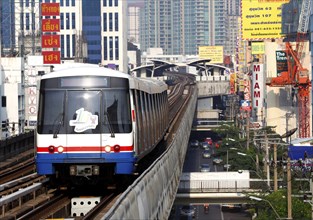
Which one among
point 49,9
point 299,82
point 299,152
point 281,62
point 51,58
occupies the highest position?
point 49,9

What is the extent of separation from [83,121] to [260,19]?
408 feet

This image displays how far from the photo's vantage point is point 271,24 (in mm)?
140750

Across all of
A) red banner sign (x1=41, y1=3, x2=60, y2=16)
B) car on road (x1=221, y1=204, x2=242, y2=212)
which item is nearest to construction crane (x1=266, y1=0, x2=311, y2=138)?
car on road (x1=221, y1=204, x2=242, y2=212)

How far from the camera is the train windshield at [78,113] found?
19.2 m

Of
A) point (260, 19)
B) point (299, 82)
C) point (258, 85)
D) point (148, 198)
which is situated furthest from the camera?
point (260, 19)

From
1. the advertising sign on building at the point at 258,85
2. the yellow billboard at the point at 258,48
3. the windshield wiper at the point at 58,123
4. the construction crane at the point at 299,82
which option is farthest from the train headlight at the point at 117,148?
the yellow billboard at the point at 258,48

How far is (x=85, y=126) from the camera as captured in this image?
19219 mm

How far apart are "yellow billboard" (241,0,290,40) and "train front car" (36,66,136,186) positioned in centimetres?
12058

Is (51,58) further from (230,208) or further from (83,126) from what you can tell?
(83,126)

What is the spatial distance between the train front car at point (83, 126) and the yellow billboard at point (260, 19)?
121m

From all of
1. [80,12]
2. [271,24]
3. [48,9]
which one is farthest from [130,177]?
[80,12]

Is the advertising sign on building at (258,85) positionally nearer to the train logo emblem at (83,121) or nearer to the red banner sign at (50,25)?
the red banner sign at (50,25)

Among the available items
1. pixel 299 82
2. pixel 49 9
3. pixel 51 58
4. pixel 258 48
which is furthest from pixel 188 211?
pixel 258 48

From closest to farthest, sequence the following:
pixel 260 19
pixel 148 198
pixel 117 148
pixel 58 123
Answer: pixel 148 198
pixel 58 123
pixel 117 148
pixel 260 19
